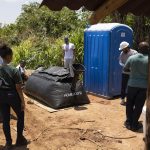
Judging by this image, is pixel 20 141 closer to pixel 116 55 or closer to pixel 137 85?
pixel 137 85

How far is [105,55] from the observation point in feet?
31.4

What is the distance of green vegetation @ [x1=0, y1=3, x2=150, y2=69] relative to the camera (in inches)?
572

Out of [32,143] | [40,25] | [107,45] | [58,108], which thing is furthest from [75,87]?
[40,25]

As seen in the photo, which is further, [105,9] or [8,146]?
[8,146]

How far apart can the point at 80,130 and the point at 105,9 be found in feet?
14.3

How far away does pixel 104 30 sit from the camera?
9500 mm

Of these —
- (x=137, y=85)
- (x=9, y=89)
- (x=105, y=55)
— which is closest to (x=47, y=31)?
Result: (x=105, y=55)

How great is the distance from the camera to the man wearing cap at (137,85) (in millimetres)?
6789

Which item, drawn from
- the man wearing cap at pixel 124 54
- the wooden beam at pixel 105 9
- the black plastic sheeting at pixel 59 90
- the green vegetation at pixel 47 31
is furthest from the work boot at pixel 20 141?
the green vegetation at pixel 47 31

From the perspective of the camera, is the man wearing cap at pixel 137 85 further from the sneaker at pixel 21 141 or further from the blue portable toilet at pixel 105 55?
the blue portable toilet at pixel 105 55

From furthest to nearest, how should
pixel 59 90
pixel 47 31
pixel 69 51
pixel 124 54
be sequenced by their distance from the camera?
1. pixel 47 31
2. pixel 69 51
3. pixel 124 54
4. pixel 59 90

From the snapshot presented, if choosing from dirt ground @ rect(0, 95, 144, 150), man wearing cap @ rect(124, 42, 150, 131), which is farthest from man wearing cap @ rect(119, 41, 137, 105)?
man wearing cap @ rect(124, 42, 150, 131)

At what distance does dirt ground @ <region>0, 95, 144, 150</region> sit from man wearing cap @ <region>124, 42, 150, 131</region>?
0.87 ft

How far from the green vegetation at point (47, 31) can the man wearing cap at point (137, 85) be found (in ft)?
18.2
